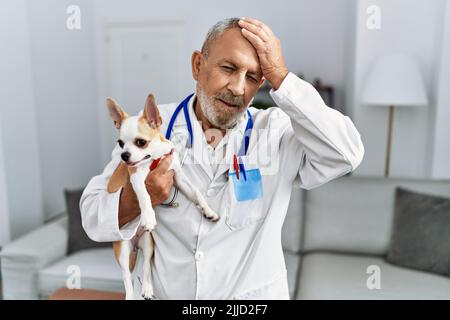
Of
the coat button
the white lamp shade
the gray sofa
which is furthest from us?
the gray sofa

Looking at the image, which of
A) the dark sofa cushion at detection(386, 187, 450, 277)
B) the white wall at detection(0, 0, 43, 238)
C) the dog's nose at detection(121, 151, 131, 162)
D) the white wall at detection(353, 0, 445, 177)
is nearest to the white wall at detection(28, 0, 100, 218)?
the white wall at detection(0, 0, 43, 238)

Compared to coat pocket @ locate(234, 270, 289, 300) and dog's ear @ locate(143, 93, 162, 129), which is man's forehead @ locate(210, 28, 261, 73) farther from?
coat pocket @ locate(234, 270, 289, 300)

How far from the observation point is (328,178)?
2.10 feet

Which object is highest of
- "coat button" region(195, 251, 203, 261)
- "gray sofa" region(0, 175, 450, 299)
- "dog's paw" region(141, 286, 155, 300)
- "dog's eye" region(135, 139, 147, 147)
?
"dog's eye" region(135, 139, 147, 147)

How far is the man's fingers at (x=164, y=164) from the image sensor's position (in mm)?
545

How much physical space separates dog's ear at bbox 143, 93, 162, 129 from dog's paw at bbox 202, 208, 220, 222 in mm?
171

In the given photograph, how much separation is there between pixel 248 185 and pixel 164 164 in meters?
0.17

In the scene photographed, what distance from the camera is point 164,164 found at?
1.80 ft

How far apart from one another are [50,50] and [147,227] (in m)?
0.42

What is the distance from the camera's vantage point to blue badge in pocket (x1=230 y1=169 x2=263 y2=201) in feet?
2.14

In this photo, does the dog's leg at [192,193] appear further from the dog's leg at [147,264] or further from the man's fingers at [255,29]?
the man's fingers at [255,29]
